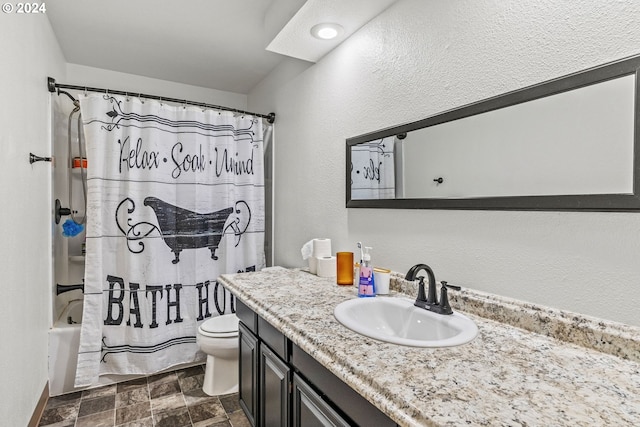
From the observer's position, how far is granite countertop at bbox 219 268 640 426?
68 centimetres

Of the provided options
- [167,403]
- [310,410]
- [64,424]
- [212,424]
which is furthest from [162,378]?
[310,410]

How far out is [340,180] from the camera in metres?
2.11

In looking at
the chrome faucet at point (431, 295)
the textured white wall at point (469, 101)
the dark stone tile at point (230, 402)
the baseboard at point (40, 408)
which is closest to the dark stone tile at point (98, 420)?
the baseboard at point (40, 408)

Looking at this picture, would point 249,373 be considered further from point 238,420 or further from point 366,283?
point 366,283

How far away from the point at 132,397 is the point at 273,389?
1.36 m

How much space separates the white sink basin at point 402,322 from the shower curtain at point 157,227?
62.3 inches

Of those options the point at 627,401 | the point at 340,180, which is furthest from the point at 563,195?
the point at 340,180

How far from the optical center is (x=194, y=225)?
8.45 ft

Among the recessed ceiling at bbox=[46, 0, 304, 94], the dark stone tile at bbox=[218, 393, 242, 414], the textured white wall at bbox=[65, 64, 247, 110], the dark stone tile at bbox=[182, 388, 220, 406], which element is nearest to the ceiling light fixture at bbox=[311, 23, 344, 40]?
the recessed ceiling at bbox=[46, 0, 304, 94]

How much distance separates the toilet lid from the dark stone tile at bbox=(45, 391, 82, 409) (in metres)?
0.91

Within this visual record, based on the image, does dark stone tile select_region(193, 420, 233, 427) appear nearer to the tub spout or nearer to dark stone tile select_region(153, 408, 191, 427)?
dark stone tile select_region(153, 408, 191, 427)

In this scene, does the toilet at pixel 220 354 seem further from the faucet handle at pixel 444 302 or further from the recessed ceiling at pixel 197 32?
the recessed ceiling at pixel 197 32

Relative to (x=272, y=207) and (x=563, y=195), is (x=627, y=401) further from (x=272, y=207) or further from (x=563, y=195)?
(x=272, y=207)

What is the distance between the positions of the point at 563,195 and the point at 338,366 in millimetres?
855
